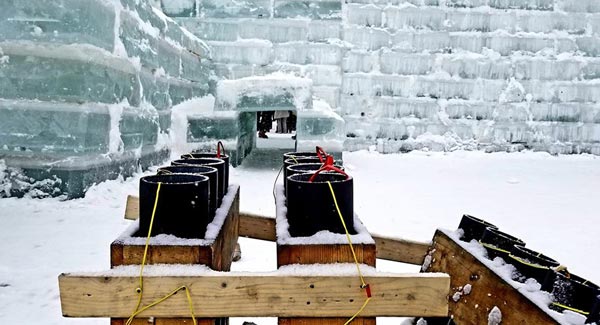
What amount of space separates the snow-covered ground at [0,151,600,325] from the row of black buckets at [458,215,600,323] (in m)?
0.68

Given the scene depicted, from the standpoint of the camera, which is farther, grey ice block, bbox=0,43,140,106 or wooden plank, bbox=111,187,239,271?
grey ice block, bbox=0,43,140,106

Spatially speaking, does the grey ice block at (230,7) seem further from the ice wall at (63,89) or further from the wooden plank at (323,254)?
the wooden plank at (323,254)

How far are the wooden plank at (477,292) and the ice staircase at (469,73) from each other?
697 centimetres

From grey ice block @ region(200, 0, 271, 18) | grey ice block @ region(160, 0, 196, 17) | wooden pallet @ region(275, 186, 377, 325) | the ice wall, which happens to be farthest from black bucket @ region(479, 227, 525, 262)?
grey ice block @ region(160, 0, 196, 17)

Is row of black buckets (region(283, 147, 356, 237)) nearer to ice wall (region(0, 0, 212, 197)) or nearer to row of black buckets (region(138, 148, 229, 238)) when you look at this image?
row of black buckets (region(138, 148, 229, 238))

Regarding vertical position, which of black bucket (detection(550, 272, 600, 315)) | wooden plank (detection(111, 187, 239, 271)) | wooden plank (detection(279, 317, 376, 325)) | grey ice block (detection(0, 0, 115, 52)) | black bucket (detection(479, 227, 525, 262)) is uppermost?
grey ice block (detection(0, 0, 115, 52))

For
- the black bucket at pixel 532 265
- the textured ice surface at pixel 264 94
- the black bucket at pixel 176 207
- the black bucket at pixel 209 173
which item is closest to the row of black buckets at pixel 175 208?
the black bucket at pixel 176 207

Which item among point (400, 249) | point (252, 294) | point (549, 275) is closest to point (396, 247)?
point (400, 249)

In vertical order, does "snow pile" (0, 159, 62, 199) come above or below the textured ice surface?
below

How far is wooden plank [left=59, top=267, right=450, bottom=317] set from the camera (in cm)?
124

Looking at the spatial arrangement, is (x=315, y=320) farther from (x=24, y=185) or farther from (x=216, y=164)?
(x=24, y=185)

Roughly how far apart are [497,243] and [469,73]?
7.91 m

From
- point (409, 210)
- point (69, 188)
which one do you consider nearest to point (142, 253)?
point (69, 188)

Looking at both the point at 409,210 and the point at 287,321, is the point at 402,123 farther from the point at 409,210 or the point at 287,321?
the point at 287,321
